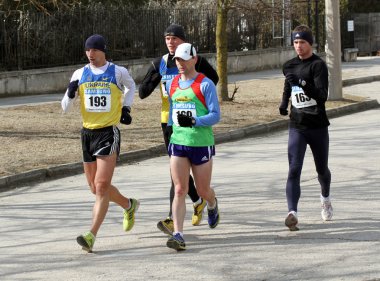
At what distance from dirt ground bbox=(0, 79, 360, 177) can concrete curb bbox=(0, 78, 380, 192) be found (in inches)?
7.6

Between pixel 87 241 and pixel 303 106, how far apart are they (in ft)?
7.90

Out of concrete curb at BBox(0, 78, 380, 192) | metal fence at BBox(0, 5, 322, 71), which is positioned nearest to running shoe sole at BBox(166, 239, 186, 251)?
Result: concrete curb at BBox(0, 78, 380, 192)

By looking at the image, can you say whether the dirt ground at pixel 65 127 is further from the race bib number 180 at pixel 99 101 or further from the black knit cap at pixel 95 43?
the black knit cap at pixel 95 43

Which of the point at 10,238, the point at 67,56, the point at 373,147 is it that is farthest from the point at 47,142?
the point at 67,56

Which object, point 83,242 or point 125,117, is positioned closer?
point 83,242

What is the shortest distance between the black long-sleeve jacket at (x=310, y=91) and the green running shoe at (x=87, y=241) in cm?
223

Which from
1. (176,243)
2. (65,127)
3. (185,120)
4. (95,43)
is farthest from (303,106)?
(65,127)

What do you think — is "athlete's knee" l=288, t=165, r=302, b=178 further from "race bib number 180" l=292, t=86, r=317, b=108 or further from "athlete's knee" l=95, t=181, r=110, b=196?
"athlete's knee" l=95, t=181, r=110, b=196

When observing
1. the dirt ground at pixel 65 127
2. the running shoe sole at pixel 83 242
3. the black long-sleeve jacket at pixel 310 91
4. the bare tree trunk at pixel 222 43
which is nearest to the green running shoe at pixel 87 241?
the running shoe sole at pixel 83 242

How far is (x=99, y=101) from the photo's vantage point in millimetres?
8656

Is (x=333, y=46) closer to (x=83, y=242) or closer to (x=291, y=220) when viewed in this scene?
(x=291, y=220)

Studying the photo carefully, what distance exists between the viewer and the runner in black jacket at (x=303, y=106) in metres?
9.03

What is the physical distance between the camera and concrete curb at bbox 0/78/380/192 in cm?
1273

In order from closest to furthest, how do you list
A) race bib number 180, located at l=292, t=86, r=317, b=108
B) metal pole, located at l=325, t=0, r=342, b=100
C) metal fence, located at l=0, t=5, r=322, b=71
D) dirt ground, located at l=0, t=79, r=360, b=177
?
race bib number 180, located at l=292, t=86, r=317, b=108 → dirt ground, located at l=0, t=79, r=360, b=177 → metal pole, located at l=325, t=0, r=342, b=100 → metal fence, located at l=0, t=5, r=322, b=71
